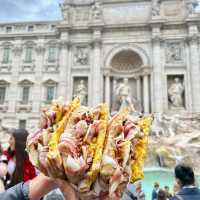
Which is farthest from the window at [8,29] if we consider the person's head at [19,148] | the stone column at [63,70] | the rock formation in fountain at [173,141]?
the person's head at [19,148]

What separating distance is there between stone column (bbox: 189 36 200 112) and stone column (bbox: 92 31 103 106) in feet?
24.9

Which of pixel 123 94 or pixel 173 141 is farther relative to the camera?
pixel 123 94

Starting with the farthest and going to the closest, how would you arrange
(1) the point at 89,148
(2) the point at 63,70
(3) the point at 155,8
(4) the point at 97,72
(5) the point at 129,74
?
(5) the point at 129,74, (3) the point at 155,8, (2) the point at 63,70, (4) the point at 97,72, (1) the point at 89,148

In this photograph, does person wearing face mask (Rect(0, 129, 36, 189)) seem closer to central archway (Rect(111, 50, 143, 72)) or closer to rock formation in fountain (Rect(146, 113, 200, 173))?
rock formation in fountain (Rect(146, 113, 200, 173))

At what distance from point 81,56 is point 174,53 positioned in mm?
8165

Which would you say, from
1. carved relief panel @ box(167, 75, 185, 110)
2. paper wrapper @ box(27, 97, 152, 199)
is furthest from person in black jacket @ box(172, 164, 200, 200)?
carved relief panel @ box(167, 75, 185, 110)

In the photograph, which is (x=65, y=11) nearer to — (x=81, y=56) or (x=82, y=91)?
(x=81, y=56)

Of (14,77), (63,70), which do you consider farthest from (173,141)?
(14,77)

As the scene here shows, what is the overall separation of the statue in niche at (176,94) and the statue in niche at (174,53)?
1.88 m

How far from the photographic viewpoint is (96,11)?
24.1 m

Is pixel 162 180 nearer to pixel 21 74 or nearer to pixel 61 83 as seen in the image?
pixel 61 83

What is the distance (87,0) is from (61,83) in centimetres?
865

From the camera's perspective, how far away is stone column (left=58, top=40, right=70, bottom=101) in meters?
22.9

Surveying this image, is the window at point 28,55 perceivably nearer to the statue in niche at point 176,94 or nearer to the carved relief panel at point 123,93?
the carved relief panel at point 123,93
